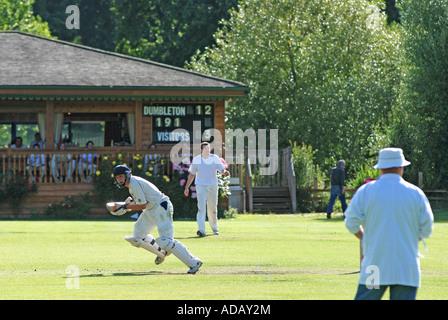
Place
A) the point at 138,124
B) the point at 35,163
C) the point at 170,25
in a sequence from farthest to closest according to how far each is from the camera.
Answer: the point at 170,25
the point at 138,124
the point at 35,163

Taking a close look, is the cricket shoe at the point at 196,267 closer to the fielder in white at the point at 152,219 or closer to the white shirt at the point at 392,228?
the fielder in white at the point at 152,219

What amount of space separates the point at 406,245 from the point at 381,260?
0.79 feet

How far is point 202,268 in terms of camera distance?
13117 mm

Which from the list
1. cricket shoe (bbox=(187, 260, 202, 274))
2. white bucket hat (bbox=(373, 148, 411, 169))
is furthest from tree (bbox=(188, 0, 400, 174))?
white bucket hat (bbox=(373, 148, 411, 169))

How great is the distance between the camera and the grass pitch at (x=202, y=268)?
10484mm

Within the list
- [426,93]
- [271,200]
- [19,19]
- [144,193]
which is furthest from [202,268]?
[19,19]

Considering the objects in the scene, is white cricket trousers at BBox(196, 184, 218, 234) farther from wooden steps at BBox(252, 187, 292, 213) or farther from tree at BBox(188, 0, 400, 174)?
tree at BBox(188, 0, 400, 174)

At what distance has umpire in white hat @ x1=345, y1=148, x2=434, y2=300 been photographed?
7.15 meters

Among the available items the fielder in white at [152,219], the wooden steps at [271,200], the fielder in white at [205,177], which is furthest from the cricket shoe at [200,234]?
the wooden steps at [271,200]

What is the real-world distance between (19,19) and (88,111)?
82.8 feet

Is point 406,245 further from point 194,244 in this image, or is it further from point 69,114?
point 69,114

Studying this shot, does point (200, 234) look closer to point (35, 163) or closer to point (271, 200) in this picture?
point (35, 163)

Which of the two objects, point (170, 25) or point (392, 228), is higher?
point (170, 25)

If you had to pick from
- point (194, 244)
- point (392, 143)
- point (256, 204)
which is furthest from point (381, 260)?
point (392, 143)
